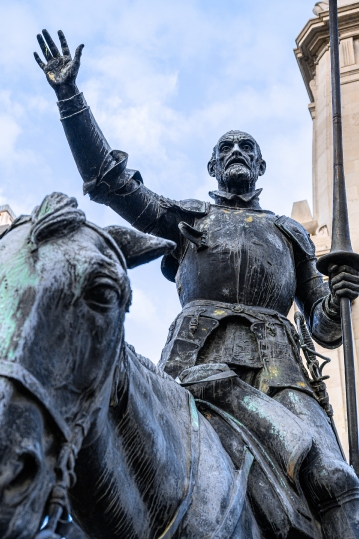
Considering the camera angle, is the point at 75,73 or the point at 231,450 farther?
the point at 75,73

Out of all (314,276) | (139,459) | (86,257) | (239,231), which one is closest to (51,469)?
(86,257)

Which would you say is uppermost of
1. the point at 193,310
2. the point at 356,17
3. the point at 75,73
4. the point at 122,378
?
the point at 356,17

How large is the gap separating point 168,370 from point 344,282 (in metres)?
1.10

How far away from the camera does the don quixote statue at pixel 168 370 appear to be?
2074 mm

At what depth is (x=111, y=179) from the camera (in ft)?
16.9

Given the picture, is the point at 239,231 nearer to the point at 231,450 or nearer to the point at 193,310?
the point at 193,310

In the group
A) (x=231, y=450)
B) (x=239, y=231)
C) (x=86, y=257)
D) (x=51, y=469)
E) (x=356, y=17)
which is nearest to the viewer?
(x=51, y=469)

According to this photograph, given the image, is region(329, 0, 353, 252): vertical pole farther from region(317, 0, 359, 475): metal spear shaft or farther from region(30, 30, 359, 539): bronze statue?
region(30, 30, 359, 539): bronze statue

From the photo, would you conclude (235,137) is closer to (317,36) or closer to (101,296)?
(101,296)

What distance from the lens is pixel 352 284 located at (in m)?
4.74

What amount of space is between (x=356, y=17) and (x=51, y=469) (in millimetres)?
13598

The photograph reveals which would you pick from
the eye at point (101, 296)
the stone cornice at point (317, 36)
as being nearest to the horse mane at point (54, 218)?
the eye at point (101, 296)

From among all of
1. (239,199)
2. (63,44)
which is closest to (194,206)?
(239,199)

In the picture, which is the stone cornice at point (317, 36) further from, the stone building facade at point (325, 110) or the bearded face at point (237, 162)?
the bearded face at point (237, 162)
